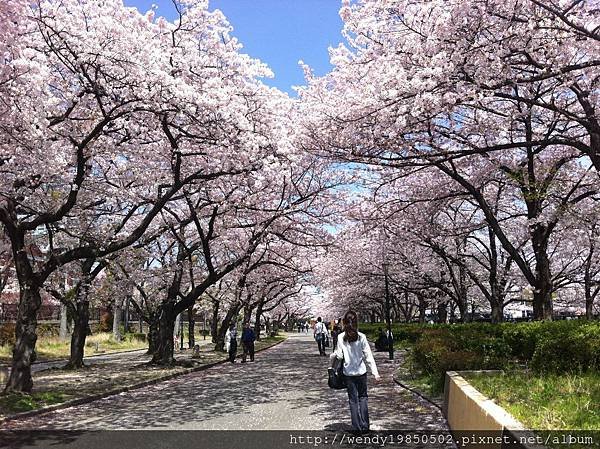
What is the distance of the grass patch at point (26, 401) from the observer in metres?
10.2

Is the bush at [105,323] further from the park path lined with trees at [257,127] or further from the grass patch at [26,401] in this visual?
the grass patch at [26,401]

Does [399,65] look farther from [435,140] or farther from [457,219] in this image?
[457,219]

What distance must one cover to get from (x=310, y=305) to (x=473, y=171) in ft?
301

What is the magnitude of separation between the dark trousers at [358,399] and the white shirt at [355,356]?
0.34ft

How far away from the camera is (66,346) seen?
1415 inches

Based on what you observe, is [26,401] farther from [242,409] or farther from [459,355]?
[459,355]

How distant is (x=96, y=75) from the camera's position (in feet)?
33.3

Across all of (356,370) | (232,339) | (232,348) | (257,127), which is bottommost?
(232,348)

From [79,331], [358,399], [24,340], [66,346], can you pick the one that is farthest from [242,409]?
[66,346]

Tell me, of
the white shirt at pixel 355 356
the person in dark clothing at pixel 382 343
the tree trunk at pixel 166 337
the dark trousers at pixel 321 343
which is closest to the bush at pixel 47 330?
the tree trunk at pixel 166 337

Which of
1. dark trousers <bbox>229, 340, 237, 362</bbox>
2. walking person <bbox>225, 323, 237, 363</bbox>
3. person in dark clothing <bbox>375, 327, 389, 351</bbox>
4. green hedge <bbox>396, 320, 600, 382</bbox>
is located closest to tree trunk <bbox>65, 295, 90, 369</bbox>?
walking person <bbox>225, 323, 237, 363</bbox>

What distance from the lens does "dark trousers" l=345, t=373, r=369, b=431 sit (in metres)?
7.79

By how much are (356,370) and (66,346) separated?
108ft

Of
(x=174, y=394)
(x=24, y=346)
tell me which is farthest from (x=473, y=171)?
(x=24, y=346)
